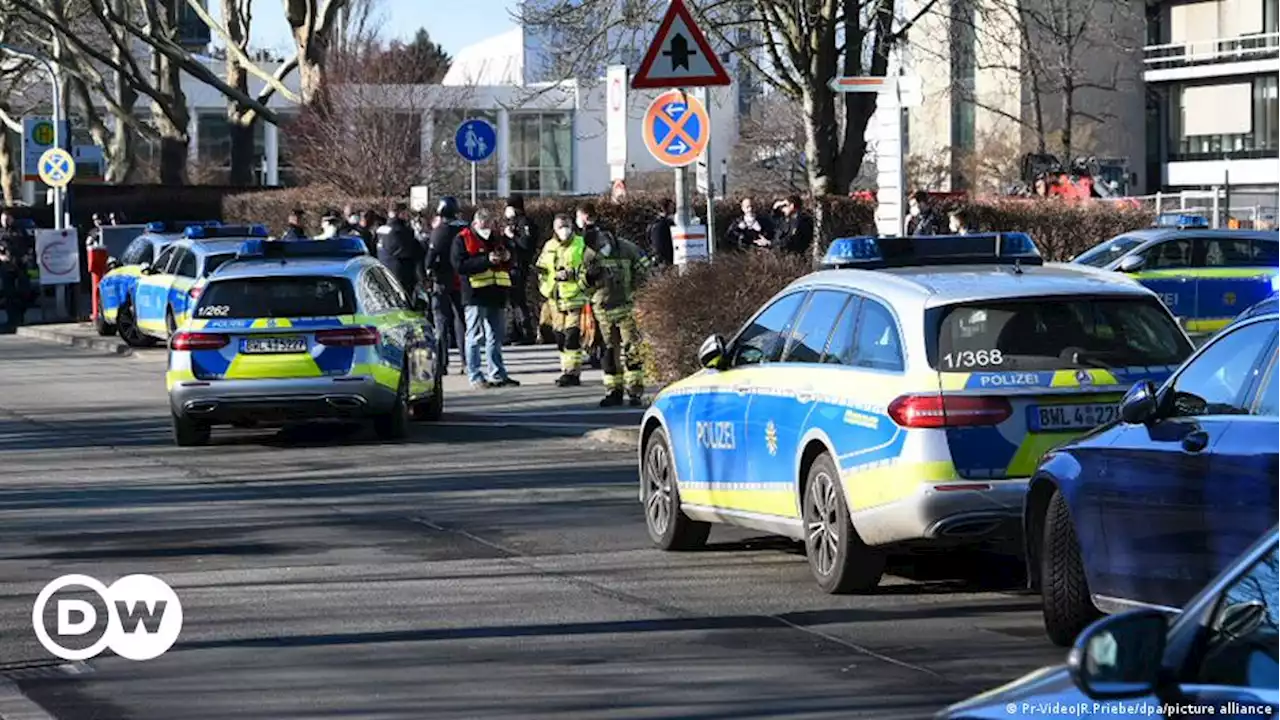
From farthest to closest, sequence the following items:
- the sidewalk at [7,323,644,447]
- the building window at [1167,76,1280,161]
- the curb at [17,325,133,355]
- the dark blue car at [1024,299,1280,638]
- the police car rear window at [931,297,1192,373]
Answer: the building window at [1167,76,1280,161]
the curb at [17,325,133,355]
the sidewalk at [7,323,644,447]
the police car rear window at [931,297,1192,373]
the dark blue car at [1024,299,1280,638]

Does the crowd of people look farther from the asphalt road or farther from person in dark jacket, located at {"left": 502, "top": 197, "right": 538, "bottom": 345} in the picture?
the asphalt road

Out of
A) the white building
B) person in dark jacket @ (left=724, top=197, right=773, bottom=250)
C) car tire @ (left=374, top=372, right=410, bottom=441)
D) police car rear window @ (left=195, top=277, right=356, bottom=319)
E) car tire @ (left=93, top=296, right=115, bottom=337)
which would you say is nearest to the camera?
police car rear window @ (left=195, top=277, right=356, bottom=319)

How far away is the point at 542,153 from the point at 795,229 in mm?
63312

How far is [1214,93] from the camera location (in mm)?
84938

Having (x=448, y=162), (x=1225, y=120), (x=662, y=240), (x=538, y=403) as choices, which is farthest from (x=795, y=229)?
(x=1225, y=120)

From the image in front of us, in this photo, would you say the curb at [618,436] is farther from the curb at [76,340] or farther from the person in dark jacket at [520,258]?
the curb at [76,340]

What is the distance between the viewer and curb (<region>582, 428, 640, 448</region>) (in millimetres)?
18531

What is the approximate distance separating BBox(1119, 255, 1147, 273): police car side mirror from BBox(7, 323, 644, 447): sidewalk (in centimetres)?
584

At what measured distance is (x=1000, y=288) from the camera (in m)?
10.6

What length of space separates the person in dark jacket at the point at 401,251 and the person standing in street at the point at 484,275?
312cm

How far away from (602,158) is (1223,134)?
23283mm

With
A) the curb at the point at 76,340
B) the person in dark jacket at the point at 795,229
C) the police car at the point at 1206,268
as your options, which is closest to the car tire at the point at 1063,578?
the police car at the point at 1206,268

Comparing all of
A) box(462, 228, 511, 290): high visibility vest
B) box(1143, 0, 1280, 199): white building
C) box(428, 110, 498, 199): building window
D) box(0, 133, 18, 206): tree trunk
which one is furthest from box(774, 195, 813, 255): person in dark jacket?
box(1143, 0, 1280, 199): white building

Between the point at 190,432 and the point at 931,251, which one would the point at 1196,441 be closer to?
the point at 931,251
